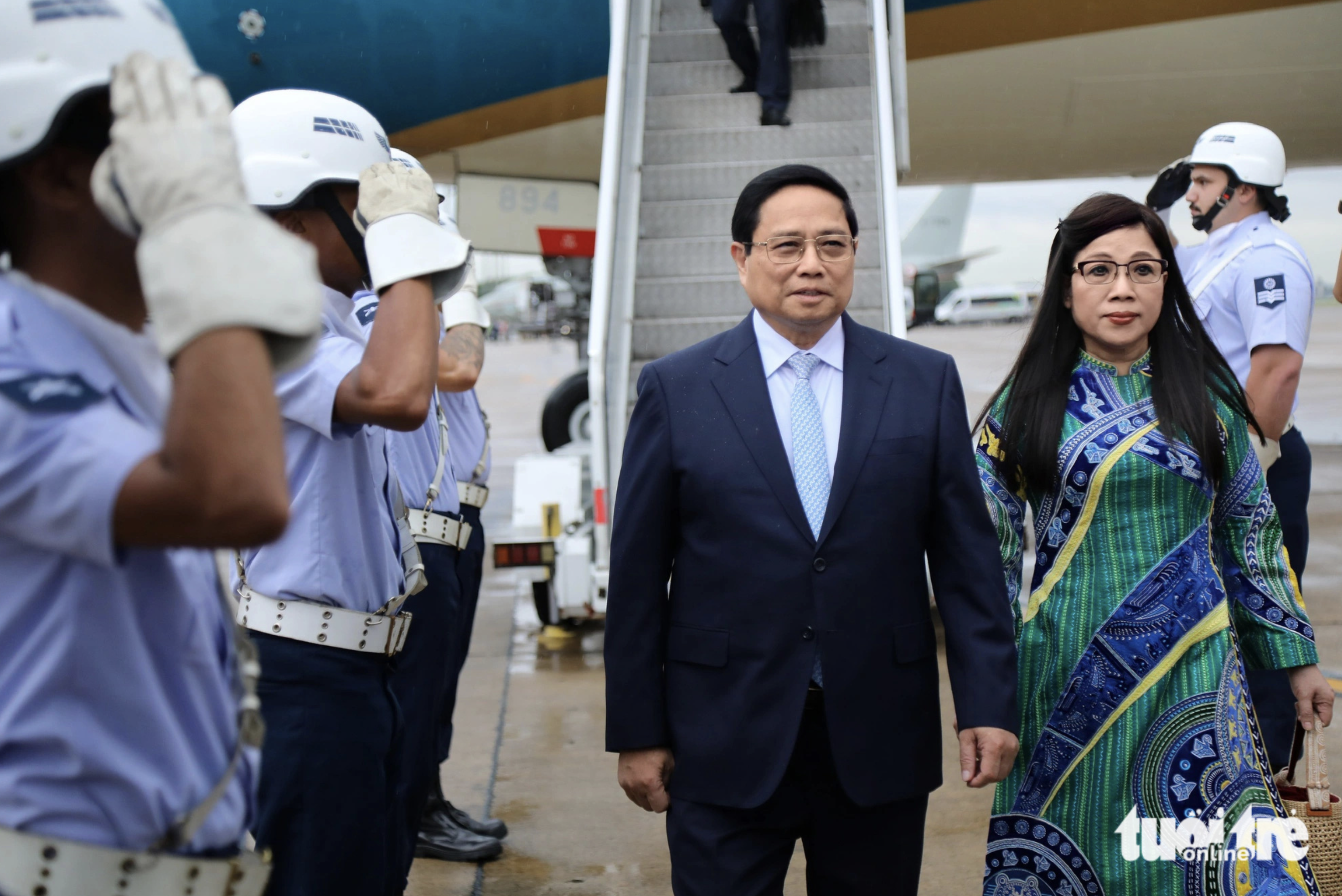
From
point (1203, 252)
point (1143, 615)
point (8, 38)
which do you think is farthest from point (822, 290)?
point (1203, 252)

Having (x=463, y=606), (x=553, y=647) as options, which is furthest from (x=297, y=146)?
(x=553, y=647)

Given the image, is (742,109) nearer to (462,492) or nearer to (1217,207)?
(1217,207)

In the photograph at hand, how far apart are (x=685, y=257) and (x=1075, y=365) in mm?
3685

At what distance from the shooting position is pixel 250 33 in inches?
304

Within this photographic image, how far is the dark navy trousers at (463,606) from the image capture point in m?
3.60

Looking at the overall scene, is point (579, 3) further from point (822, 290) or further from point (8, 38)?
point (8, 38)

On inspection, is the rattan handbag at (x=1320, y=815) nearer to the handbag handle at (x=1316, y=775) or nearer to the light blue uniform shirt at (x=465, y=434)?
the handbag handle at (x=1316, y=775)

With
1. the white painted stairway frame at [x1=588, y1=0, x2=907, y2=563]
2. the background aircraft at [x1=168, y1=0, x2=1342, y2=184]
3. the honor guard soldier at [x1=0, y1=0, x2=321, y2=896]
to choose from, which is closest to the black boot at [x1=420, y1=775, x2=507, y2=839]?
the white painted stairway frame at [x1=588, y1=0, x2=907, y2=563]

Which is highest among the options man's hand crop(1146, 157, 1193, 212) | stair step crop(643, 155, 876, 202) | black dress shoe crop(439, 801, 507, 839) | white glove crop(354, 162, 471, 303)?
stair step crop(643, 155, 876, 202)

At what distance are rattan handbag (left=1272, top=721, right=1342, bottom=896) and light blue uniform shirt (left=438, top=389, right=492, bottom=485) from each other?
2367 mm

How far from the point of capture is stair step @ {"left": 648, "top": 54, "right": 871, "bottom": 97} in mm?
6848

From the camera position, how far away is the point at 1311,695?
8.15ft

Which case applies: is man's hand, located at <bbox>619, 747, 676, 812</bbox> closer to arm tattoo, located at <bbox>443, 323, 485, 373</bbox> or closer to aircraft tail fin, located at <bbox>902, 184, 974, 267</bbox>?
arm tattoo, located at <bbox>443, 323, 485, 373</bbox>

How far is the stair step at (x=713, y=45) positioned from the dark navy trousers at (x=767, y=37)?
14.7 inches
